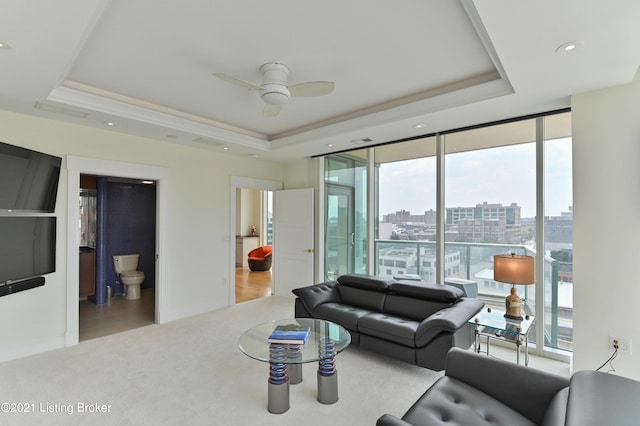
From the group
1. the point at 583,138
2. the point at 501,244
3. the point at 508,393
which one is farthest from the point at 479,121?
the point at 508,393

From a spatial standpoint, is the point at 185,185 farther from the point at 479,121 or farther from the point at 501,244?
the point at 501,244

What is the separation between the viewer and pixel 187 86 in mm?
3041

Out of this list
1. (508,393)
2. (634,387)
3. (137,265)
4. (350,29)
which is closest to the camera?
(634,387)

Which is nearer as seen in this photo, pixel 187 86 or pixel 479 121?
pixel 187 86

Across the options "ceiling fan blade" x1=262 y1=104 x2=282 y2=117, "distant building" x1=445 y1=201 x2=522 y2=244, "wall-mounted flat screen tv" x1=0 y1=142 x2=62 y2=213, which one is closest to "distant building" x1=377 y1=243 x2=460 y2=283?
"distant building" x1=445 y1=201 x2=522 y2=244

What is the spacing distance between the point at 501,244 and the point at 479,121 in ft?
4.62

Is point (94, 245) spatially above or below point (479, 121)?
below

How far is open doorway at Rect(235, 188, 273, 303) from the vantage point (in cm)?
783

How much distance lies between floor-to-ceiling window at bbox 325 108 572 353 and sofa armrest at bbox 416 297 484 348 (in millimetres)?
974

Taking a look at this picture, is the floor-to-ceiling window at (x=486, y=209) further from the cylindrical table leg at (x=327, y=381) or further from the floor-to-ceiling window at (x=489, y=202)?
the cylindrical table leg at (x=327, y=381)

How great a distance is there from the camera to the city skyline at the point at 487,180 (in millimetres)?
3227

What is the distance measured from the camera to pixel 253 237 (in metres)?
8.92

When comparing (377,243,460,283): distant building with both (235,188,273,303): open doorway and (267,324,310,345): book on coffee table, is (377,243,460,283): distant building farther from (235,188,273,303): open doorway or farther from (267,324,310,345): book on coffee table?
(235,188,273,303): open doorway

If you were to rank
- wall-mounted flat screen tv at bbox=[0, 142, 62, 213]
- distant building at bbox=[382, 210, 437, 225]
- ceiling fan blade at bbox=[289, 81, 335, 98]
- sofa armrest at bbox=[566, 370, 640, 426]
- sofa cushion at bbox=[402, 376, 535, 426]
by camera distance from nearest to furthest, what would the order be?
sofa armrest at bbox=[566, 370, 640, 426]
sofa cushion at bbox=[402, 376, 535, 426]
ceiling fan blade at bbox=[289, 81, 335, 98]
wall-mounted flat screen tv at bbox=[0, 142, 62, 213]
distant building at bbox=[382, 210, 437, 225]
